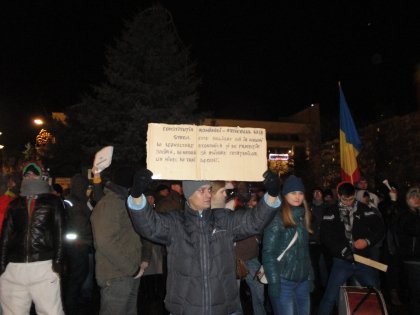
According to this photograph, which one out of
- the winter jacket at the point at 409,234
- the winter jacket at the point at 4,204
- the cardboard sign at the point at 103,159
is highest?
the cardboard sign at the point at 103,159

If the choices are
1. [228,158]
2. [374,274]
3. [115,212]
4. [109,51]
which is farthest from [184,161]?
[109,51]

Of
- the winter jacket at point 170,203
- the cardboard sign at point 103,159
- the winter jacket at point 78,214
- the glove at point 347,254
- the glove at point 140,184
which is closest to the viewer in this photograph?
the glove at point 140,184

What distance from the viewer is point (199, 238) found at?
11.3 ft

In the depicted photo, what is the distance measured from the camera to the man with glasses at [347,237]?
5629 millimetres

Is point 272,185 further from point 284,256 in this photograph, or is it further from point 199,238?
point 284,256

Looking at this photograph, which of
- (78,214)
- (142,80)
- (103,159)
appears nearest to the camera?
(103,159)

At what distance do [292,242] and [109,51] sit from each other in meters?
24.6

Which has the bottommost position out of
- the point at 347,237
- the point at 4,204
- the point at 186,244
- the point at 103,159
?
the point at 347,237

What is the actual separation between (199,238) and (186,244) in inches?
4.6

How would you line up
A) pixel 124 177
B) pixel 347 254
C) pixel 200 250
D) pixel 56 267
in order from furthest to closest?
pixel 347 254, pixel 124 177, pixel 56 267, pixel 200 250

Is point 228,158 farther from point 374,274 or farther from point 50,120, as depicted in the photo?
point 50,120

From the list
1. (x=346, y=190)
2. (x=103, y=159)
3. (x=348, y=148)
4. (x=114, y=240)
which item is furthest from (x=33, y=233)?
(x=348, y=148)

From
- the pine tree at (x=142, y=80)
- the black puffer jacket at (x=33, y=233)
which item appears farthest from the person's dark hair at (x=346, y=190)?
the pine tree at (x=142, y=80)

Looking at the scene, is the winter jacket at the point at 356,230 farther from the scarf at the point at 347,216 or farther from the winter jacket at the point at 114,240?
the winter jacket at the point at 114,240
